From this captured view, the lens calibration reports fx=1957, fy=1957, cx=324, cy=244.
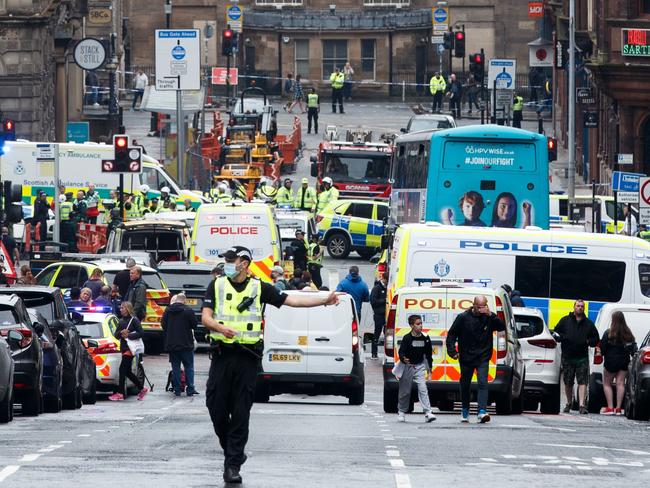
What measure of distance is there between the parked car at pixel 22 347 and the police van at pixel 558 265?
912cm

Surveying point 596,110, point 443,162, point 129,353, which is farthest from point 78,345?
point 596,110

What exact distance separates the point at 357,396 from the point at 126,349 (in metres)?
3.17

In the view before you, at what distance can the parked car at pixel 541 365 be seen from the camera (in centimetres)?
2528

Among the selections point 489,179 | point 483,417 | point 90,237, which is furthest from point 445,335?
point 90,237

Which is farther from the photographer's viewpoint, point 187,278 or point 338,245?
point 338,245

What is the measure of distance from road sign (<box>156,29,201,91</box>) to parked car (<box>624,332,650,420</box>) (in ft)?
109

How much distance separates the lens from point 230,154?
65062 mm

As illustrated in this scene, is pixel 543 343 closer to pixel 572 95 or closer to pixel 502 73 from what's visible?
pixel 572 95

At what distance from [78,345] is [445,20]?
243 feet

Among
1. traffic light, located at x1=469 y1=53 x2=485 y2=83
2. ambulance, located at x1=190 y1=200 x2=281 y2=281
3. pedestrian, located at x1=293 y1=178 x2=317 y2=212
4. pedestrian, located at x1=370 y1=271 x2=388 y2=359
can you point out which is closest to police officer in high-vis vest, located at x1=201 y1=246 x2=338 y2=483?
pedestrian, located at x1=370 y1=271 x2=388 y2=359

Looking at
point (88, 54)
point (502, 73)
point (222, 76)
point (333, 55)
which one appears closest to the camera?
point (88, 54)

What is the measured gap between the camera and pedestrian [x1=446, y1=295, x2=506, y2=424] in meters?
20.9

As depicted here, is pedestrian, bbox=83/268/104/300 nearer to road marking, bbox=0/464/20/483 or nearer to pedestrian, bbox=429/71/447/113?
road marking, bbox=0/464/20/483

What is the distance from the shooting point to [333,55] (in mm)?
99312
